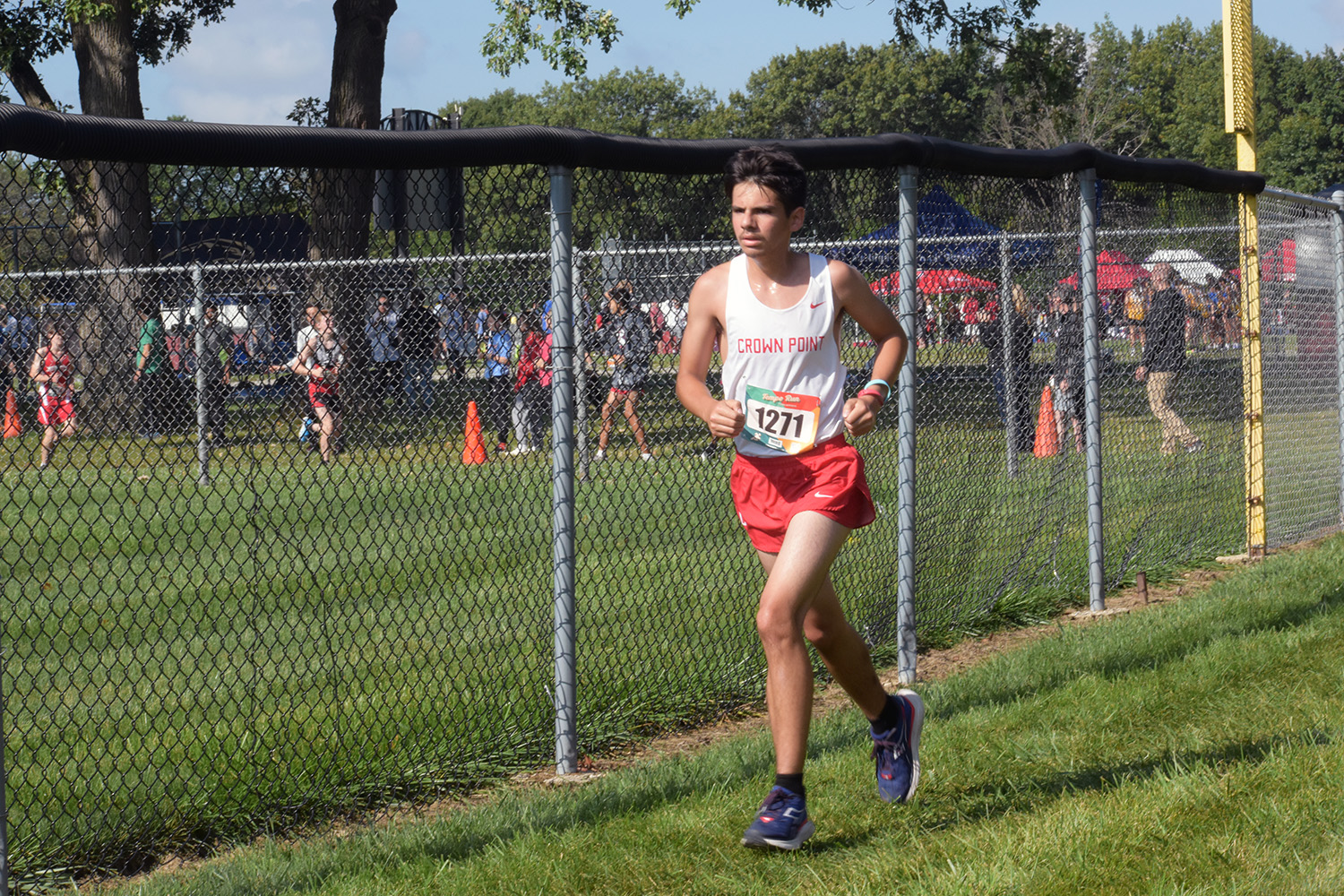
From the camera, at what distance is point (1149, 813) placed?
3990 mm

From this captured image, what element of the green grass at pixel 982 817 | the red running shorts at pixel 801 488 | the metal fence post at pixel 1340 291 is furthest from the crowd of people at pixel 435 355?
the metal fence post at pixel 1340 291

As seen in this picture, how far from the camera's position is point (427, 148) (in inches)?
177

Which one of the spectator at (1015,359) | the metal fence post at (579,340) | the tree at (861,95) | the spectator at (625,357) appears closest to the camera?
the metal fence post at (579,340)

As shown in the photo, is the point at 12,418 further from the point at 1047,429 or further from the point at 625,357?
the point at 1047,429

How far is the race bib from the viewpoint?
3963mm

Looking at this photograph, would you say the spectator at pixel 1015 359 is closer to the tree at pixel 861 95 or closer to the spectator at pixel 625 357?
the spectator at pixel 625 357

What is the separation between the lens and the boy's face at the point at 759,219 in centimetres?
→ 396

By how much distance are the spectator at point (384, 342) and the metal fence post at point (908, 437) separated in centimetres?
226

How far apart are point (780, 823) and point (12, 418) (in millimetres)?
3127

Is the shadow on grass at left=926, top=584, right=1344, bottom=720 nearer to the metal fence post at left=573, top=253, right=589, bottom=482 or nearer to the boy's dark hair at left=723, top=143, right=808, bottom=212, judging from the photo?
the metal fence post at left=573, top=253, right=589, bottom=482

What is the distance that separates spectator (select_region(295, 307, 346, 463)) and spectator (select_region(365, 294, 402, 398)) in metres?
0.13

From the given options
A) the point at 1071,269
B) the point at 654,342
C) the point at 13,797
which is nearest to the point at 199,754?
the point at 13,797

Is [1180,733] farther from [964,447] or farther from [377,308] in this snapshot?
[377,308]

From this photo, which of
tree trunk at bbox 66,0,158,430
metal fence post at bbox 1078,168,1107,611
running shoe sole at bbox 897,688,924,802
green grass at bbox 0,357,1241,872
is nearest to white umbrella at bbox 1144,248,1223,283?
green grass at bbox 0,357,1241,872
